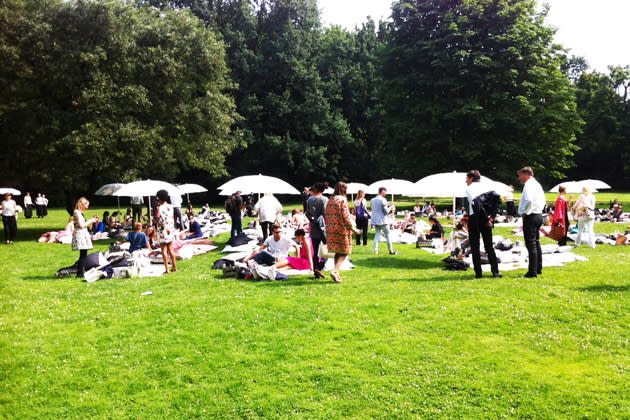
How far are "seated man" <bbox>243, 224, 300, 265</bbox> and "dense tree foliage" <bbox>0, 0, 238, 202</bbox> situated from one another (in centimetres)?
1128

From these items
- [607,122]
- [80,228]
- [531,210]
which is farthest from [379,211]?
[607,122]

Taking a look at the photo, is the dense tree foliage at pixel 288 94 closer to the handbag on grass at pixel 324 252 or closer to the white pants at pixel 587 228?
the handbag on grass at pixel 324 252

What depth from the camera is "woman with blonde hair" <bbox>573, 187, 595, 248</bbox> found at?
12477mm

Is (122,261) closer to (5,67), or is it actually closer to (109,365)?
(109,365)

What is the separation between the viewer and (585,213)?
41.7ft

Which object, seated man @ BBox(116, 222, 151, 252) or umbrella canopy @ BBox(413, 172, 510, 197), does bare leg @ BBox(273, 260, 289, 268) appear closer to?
seated man @ BBox(116, 222, 151, 252)

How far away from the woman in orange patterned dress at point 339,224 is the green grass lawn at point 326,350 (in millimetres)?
827

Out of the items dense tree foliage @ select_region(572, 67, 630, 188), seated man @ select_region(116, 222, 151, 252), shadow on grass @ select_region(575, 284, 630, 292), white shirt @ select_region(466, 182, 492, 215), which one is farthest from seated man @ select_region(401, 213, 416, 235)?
dense tree foliage @ select_region(572, 67, 630, 188)

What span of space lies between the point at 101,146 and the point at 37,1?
7.34 metres

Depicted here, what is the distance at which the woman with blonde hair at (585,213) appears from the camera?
12477mm

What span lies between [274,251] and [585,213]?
9.11 m

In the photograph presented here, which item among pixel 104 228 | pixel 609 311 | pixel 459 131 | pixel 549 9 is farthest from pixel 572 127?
pixel 104 228

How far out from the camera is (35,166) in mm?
19281

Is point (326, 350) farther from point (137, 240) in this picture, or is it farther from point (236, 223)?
point (236, 223)
